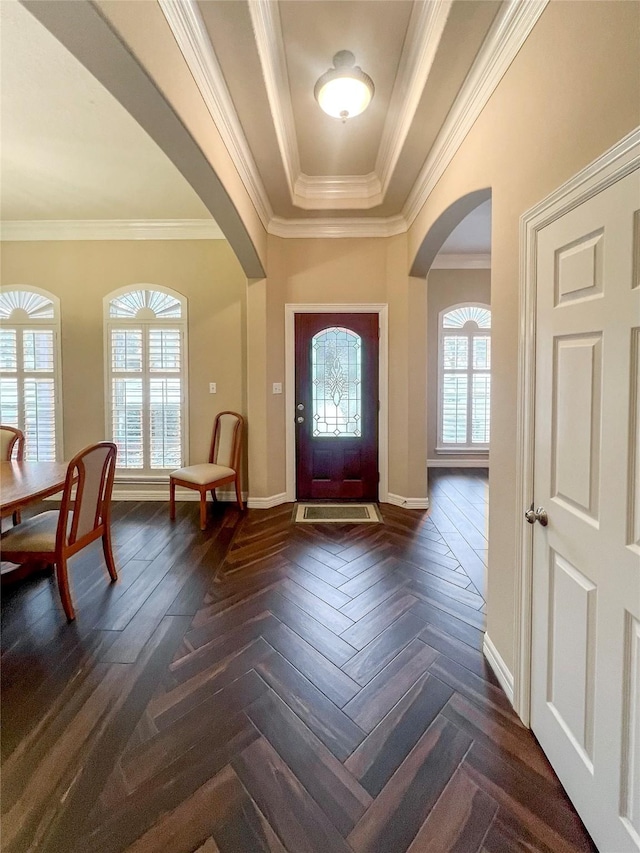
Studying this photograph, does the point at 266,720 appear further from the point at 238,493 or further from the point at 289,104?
the point at 289,104

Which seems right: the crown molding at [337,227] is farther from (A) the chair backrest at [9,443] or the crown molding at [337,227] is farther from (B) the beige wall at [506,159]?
(A) the chair backrest at [9,443]

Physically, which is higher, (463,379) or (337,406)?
(463,379)

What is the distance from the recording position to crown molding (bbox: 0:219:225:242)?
421 cm

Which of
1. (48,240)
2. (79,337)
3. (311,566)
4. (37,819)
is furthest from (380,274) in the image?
(37,819)

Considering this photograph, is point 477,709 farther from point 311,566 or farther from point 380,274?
point 380,274

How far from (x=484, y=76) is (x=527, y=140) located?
2.28 feet

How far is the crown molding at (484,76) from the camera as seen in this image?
1.52 m

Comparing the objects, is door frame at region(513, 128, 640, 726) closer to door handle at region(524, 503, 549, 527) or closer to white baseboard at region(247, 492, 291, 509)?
door handle at region(524, 503, 549, 527)

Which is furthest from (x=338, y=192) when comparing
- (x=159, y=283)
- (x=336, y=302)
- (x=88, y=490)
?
(x=88, y=490)

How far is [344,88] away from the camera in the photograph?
215 centimetres

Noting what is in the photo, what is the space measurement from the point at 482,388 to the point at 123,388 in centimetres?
503

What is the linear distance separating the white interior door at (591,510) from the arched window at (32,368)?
489 cm

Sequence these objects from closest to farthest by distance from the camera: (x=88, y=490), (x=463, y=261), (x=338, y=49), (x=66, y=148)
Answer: (x=338, y=49)
(x=88, y=490)
(x=66, y=148)
(x=463, y=261)

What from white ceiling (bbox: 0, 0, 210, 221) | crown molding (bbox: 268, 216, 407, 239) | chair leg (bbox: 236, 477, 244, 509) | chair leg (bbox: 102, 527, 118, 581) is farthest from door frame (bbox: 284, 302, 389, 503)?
chair leg (bbox: 102, 527, 118, 581)
